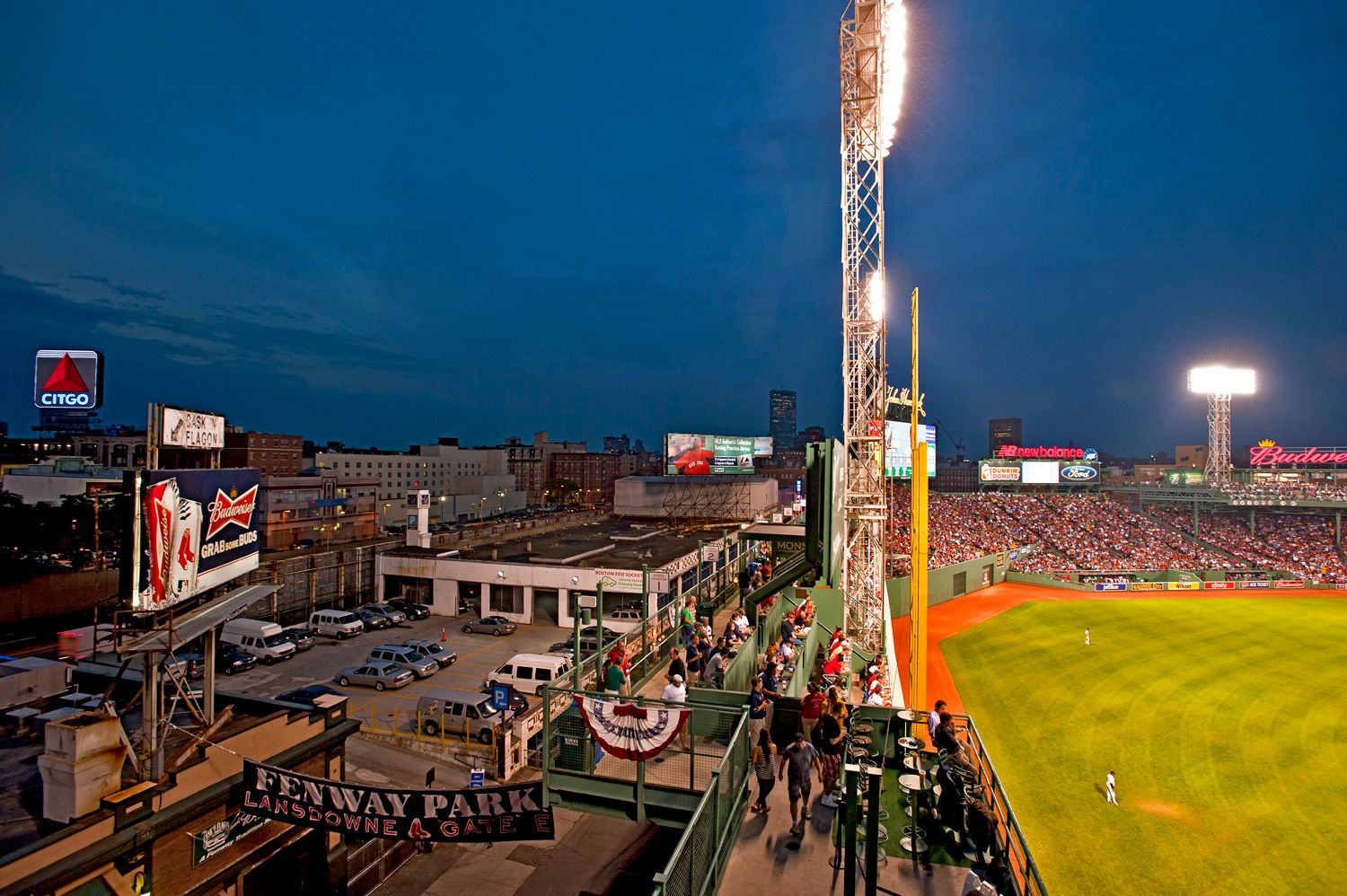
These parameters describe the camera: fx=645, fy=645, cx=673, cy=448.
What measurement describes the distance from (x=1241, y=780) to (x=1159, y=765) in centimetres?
208

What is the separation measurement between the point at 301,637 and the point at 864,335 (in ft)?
97.6

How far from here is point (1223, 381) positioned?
7456 centimetres

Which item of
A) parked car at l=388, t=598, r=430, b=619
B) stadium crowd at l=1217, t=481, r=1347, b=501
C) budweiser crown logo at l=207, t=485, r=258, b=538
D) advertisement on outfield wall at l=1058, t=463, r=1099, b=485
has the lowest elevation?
parked car at l=388, t=598, r=430, b=619

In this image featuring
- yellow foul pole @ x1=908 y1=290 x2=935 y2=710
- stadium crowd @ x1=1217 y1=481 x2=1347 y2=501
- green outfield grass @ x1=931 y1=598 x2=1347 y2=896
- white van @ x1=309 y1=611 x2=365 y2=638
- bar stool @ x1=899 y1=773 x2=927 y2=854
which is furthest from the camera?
stadium crowd @ x1=1217 y1=481 x2=1347 y2=501

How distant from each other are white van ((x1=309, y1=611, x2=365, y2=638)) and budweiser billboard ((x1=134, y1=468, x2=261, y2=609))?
82.0 ft

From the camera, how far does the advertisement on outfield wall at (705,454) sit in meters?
59.1

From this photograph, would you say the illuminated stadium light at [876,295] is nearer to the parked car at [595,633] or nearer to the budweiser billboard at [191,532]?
the parked car at [595,633]

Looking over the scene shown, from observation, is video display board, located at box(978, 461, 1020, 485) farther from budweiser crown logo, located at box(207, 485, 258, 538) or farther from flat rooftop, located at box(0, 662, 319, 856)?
budweiser crown logo, located at box(207, 485, 258, 538)

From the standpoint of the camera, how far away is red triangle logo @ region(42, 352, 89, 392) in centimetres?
3070

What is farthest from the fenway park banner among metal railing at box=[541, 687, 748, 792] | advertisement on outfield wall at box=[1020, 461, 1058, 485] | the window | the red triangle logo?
advertisement on outfield wall at box=[1020, 461, 1058, 485]

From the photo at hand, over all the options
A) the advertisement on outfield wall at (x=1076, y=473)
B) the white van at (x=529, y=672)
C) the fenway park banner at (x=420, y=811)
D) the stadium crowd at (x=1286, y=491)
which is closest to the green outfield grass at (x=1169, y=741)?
the fenway park banner at (x=420, y=811)

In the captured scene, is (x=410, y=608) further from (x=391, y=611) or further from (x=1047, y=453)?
(x=1047, y=453)

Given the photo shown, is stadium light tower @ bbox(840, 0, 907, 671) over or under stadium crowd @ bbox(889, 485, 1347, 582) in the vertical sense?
over

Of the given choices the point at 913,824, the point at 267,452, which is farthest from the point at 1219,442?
the point at 267,452
